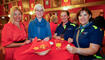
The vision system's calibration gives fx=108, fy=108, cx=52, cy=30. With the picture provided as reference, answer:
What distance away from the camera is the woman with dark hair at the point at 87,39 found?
1.55 metres

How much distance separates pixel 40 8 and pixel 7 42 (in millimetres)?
895

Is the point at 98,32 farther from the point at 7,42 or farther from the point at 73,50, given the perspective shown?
the point at 7,42

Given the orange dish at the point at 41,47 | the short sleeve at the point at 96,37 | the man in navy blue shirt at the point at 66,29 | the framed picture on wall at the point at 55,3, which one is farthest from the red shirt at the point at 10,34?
the framed picture on wall at the point at 55,3

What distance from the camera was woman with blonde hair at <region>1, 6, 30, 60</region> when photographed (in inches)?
76.2

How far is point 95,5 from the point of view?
5871 millimetres

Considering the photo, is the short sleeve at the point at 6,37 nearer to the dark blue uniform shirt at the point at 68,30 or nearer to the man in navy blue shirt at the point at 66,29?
the man in navy blue shirt at the point at 66,29

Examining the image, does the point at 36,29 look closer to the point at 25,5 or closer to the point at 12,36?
the point at 12,36

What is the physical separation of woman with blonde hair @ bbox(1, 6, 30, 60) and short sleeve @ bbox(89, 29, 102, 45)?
1.21 m

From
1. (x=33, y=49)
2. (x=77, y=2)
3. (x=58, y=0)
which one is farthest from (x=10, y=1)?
(x=33, y=49)

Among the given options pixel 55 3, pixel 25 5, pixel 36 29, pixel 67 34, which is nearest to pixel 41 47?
pixel 36 29

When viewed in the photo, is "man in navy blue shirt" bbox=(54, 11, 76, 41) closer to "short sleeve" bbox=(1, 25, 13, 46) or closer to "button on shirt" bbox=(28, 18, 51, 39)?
"button on shirt" bbox=(28, 18, 51, 39)

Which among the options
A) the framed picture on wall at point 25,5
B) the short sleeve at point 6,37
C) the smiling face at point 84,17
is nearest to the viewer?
the smiling face at point 84,17

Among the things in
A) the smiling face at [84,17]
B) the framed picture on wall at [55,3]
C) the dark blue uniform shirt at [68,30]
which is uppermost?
the framed picture on wall at [55,3]

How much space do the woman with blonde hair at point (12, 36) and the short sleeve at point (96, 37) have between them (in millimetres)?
1206
